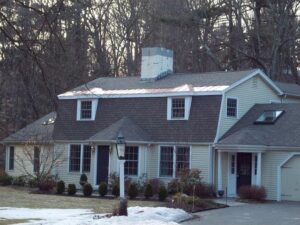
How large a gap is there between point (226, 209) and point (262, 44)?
24.1m

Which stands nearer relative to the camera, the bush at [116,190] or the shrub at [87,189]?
the bush at [116,190]

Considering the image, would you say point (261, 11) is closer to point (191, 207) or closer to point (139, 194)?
point (139, 194)

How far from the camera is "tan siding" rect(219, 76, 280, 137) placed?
1232 inches

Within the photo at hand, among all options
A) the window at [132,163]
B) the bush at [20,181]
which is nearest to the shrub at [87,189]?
the window at [132,163]

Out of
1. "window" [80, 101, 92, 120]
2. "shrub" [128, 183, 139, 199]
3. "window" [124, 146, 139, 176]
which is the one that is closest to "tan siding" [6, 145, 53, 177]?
"window" [80, 101, 92, 120]

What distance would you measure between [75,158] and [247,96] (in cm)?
920

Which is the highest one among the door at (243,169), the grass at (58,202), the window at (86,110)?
the window at (86,110)

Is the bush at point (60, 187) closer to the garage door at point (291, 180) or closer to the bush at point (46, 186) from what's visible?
the bush at point (46, 186)

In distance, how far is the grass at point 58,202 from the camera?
82.8 ft

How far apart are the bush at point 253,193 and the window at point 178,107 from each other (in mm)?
5069

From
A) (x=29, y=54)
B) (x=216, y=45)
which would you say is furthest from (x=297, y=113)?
(x=29, y=54)

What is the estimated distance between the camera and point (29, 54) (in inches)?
484

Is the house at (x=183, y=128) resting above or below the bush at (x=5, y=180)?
above

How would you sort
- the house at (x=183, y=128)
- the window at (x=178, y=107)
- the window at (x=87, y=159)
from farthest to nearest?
1. the window at (x=87, y=159)
2. the window at (x=178, y=107)
3. the house at (x=183, y=128)
